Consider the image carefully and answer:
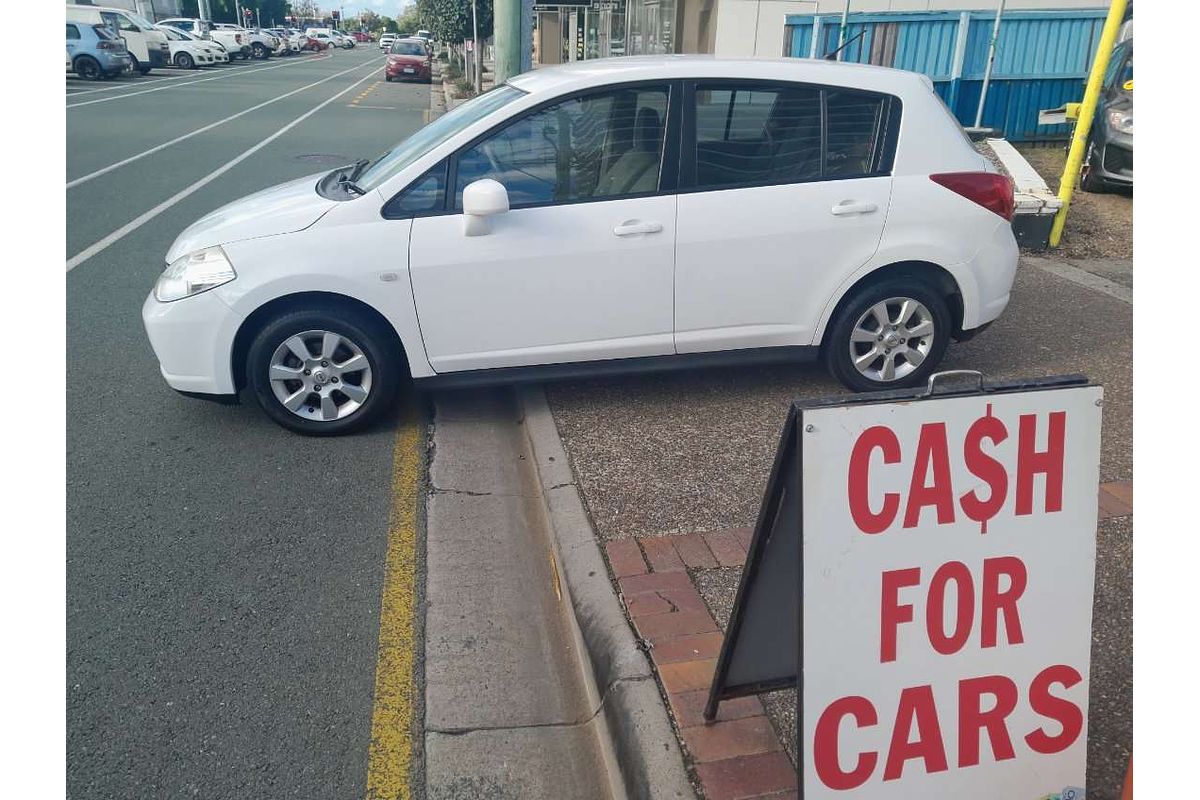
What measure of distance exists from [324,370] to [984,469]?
3.41 meters

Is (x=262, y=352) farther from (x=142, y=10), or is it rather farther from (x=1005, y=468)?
(x=142, y=10)

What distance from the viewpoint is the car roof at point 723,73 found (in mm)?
4688

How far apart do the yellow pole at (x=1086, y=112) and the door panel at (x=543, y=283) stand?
4.96 m

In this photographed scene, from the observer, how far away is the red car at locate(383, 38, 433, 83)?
114 ft

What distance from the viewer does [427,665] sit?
127 inches

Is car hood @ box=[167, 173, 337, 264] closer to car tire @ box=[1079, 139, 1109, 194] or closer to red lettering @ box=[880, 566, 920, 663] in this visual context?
red lettering @ box=[880, 566, 920, 663]

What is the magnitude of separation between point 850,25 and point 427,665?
1257 cm

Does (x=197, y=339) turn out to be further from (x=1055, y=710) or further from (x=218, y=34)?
(x=218, y=34)

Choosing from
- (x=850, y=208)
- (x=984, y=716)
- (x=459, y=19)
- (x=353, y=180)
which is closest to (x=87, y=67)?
(x=459, y=19)

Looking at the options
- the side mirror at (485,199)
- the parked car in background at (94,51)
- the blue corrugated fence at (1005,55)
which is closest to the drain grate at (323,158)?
the blue corrugated fence at (1005,55)

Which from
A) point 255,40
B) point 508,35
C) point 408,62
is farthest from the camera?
point 255,40

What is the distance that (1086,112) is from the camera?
26.7ft

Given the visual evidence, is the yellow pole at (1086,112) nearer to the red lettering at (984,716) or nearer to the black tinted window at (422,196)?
the black tinted window at (422,196)

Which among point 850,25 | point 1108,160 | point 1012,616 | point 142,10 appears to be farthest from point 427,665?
point 142,10
